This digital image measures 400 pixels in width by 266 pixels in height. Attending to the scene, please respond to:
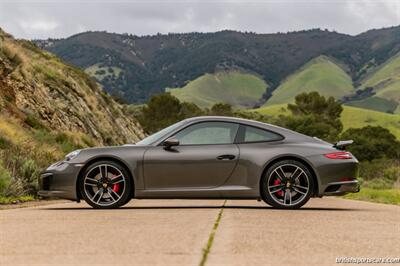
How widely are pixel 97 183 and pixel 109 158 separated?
420 millimetres

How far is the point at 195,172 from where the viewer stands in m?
10.7

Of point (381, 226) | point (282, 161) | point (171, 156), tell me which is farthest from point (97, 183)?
point (381, 226)

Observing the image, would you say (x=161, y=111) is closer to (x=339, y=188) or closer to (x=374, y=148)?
(x=374, y=148)

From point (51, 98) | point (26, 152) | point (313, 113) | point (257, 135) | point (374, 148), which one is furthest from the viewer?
point (313, 113)

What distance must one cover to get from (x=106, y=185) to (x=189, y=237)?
413 centimetres

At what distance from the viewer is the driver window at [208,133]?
10906 millimetres

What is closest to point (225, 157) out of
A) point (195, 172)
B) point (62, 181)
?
point (195, 172)

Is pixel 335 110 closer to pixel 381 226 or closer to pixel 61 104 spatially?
pixel 61 104

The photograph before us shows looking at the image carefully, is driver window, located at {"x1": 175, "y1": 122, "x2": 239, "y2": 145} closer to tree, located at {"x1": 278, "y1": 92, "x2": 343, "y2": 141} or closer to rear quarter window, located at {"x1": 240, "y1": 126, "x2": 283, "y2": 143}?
rear quarter window, located at {"x1": 240, "y1": 126, "x2": 283, "y2": 143}

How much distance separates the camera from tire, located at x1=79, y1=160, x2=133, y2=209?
34.6ft

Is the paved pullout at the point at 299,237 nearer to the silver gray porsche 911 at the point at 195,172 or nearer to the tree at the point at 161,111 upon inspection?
the silver gray porsche 911 at the point at 195,172

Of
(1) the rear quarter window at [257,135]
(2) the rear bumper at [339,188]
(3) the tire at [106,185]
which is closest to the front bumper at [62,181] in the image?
(3) the tire at [106,185]

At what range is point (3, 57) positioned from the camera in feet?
89.0

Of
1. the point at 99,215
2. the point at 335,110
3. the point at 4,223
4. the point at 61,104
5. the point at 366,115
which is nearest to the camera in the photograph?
the point at 4,223
